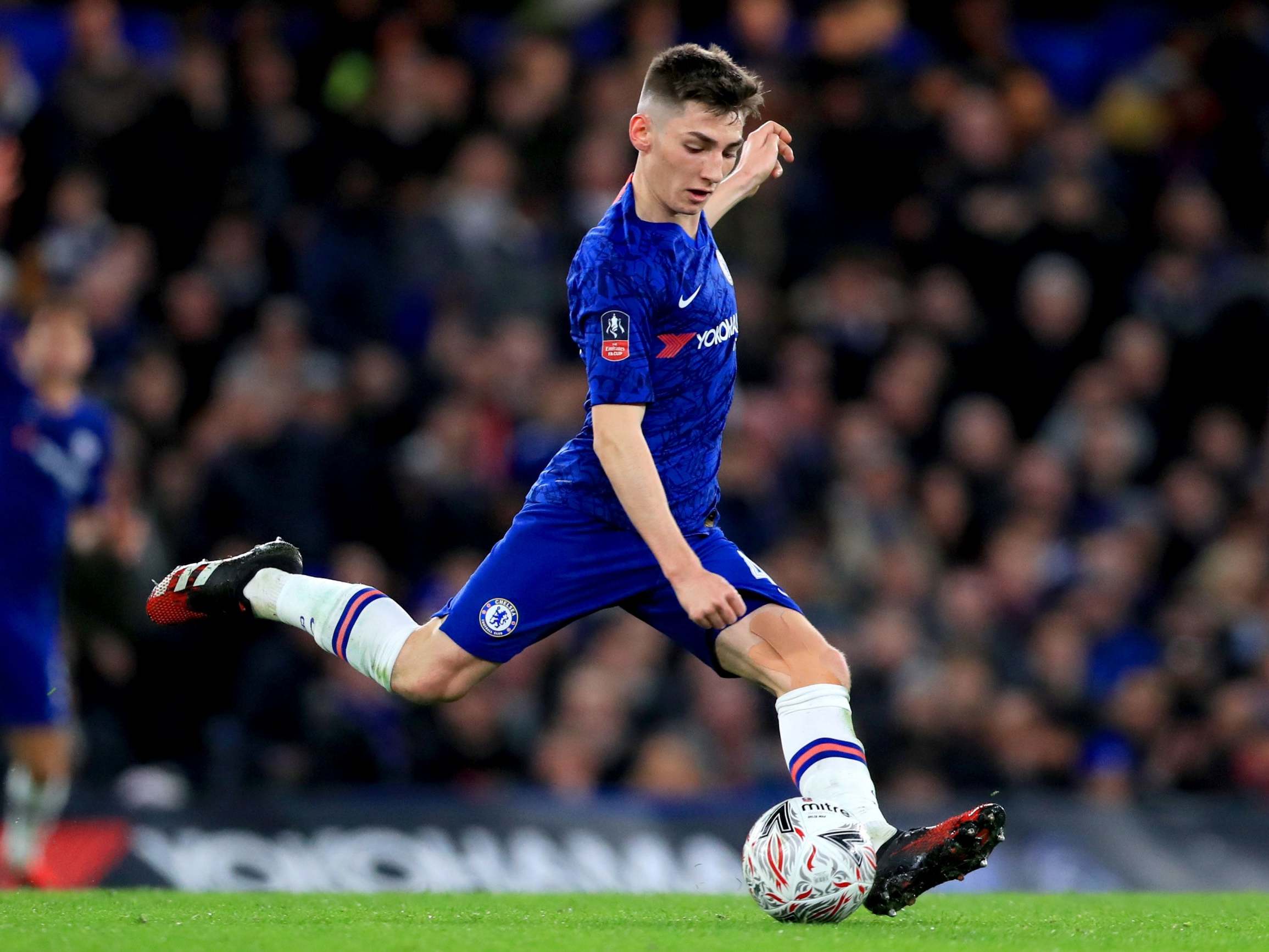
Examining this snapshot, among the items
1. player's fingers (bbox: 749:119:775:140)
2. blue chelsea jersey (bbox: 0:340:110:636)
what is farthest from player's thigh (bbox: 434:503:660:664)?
blue chelsea jersey (bbox: 0:340:110:636)

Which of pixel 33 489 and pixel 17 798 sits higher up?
pixel 33 489

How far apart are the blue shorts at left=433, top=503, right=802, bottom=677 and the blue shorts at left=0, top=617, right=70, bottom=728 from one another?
3048 mm

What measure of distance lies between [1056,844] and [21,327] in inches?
254

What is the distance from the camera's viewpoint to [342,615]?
649 centimetres

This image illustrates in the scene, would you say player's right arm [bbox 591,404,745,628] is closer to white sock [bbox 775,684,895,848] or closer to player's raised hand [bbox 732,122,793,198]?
white sock [bbox 775,684,895,848]

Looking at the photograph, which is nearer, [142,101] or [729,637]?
[729,637]

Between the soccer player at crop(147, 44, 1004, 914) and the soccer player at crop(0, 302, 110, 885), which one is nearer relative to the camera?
the soccer player at crop(147, 44, 1004, 914)

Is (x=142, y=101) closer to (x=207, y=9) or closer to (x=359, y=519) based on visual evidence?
(x=207, y=9)

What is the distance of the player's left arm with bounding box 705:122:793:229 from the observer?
21.9ft

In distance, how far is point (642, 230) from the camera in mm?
5914

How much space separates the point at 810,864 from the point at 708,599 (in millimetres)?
799

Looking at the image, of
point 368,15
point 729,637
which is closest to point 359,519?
point 368,15

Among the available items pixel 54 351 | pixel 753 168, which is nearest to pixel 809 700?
pixel 753 168

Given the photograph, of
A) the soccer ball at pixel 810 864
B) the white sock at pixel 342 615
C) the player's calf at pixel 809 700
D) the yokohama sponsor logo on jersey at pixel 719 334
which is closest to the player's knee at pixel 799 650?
the player's calf at pixel 809 700
